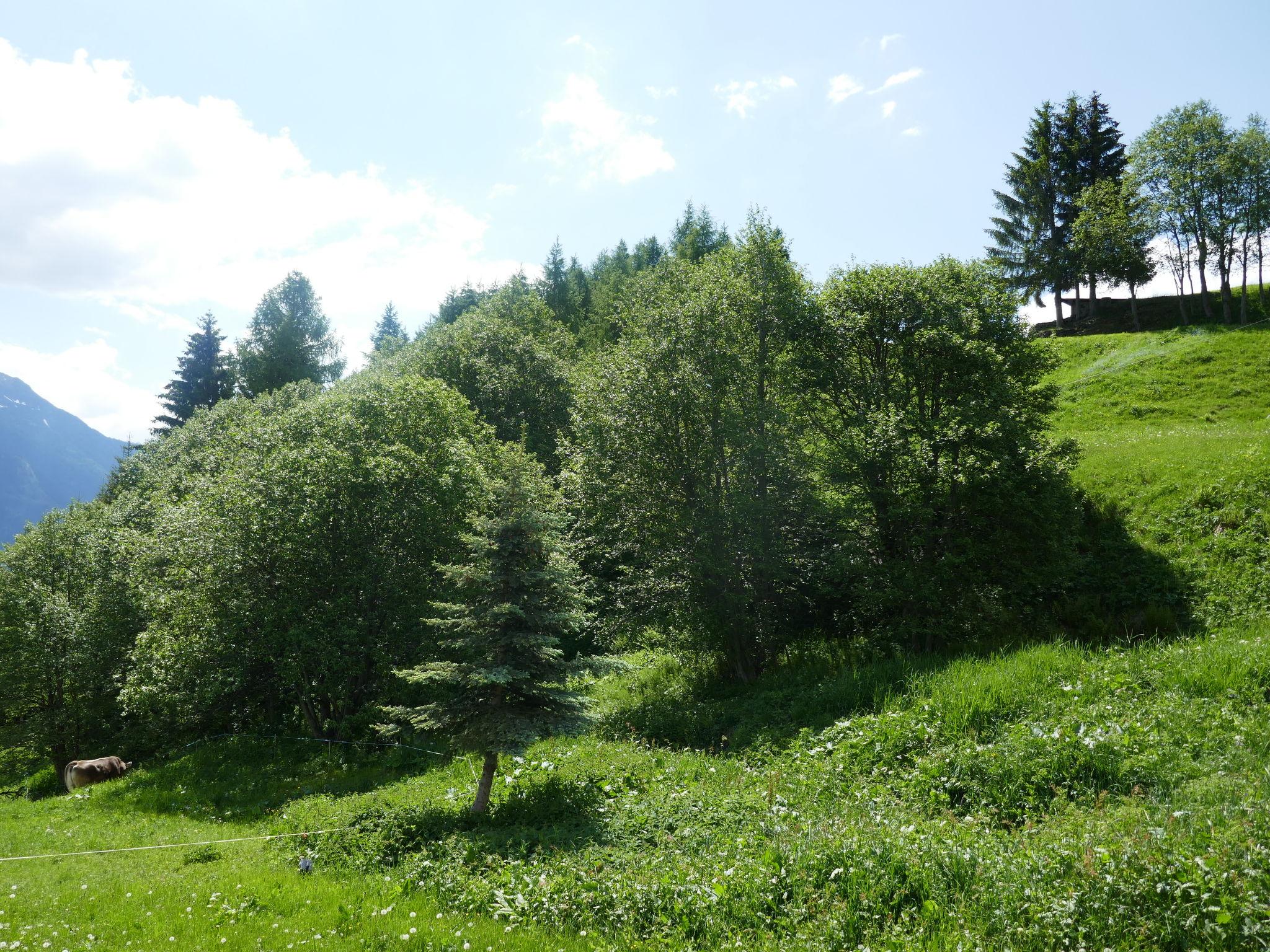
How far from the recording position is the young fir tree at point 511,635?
11.3 metres

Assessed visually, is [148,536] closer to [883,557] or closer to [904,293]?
[883,557]

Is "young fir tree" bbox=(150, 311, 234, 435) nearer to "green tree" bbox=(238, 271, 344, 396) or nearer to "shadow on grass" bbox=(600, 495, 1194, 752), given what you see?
"green tree" bbox=(238, 271, 344, 396)

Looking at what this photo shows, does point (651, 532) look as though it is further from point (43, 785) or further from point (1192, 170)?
point (1192, 170)

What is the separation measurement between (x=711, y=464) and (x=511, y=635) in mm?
9777

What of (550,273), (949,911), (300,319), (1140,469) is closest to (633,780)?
(949,911)

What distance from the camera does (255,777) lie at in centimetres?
1711

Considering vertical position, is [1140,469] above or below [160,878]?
above

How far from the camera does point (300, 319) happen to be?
186 feet

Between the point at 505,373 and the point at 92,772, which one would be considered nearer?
the point at 92,772

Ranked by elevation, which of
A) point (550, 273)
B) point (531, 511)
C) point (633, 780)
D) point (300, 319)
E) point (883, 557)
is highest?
point (550, 273)

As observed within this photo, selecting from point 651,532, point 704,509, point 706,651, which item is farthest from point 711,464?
point 706,651

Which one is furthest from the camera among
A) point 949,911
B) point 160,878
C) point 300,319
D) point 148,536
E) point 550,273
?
point 550,273

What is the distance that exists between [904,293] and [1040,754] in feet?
43.9

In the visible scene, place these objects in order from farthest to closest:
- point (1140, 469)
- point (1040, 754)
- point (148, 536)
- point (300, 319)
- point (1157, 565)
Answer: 1. point (300, 319)
2. point (148, 536)
3. point (1140, 469)
4. point (1157, 565)
5. point (1040, 754)
